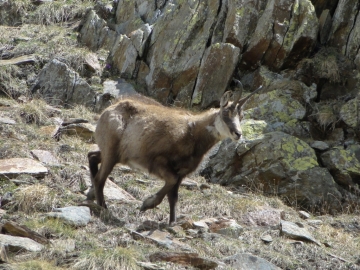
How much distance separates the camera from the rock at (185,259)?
20.4ft

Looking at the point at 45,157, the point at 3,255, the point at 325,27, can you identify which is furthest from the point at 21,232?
the point at 325,27

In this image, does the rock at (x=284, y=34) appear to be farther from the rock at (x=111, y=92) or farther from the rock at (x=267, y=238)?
the rock at (x=267, y=238)

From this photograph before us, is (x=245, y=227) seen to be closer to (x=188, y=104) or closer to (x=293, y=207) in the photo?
(x=293, y=207)

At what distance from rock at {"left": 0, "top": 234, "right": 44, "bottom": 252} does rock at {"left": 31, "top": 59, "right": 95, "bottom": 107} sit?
279 inches

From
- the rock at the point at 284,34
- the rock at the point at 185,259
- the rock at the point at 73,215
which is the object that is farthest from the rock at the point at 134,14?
the rock at the point at 185,259

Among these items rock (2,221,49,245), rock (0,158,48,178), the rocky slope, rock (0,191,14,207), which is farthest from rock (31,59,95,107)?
rock (2,221,49,245)

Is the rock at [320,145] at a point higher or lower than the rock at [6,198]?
higher

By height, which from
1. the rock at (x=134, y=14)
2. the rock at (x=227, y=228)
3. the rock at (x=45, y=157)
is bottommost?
the rock at (x=45, y=157)

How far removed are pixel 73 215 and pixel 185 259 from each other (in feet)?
5.49

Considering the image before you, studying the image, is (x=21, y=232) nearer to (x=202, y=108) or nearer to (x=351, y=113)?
(x=202, y=108)

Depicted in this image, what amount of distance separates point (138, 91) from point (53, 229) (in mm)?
6740

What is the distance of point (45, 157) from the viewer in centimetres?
979

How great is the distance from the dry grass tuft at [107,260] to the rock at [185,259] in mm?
300

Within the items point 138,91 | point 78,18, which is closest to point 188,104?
point 138,91
